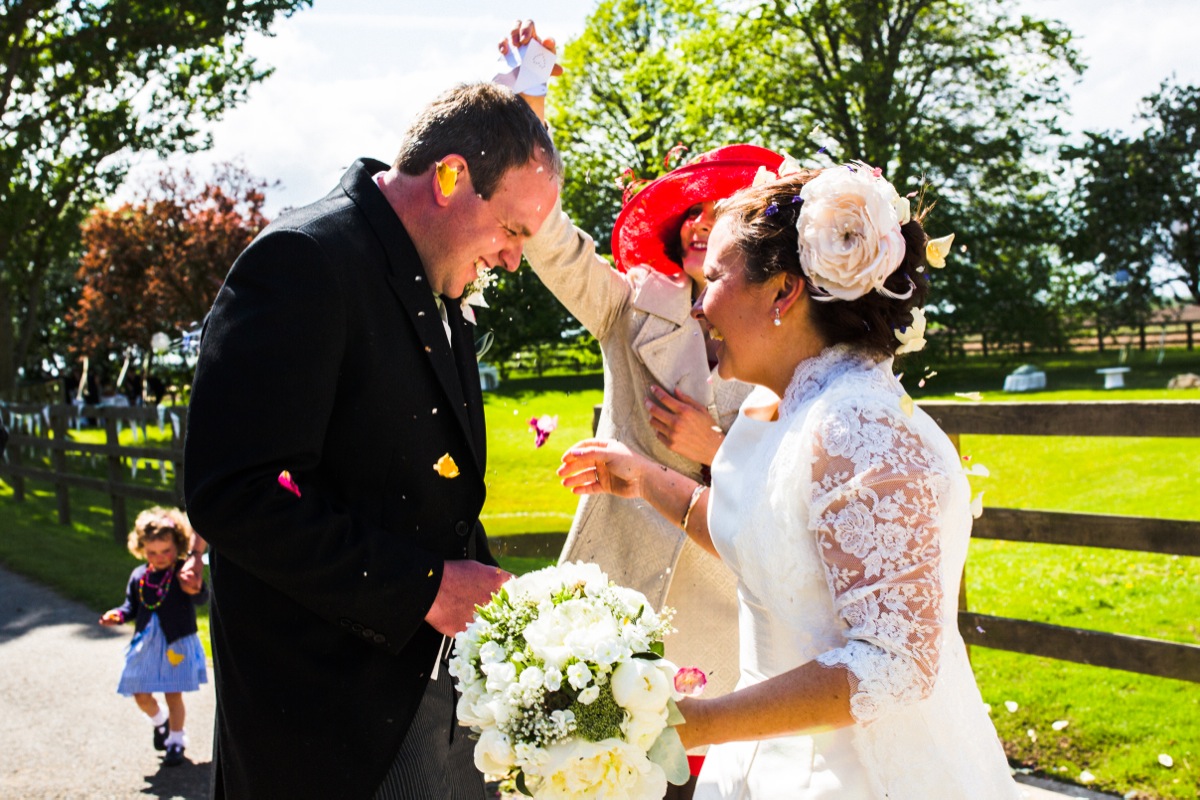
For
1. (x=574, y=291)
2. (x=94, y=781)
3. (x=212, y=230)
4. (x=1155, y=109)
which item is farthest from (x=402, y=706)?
(x=1155, y=109)

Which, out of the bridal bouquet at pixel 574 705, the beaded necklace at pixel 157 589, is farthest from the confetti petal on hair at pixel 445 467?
the beaded necklace at pixel 157 589

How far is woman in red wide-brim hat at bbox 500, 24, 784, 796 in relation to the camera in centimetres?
338

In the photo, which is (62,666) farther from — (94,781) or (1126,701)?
(1126,701)

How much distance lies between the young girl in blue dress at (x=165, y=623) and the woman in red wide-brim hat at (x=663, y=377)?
299 cm

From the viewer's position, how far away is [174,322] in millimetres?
30281

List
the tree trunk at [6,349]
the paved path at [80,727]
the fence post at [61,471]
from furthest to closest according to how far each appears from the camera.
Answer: the tree trunk at [6,349] < the fence post at [61,471] < the paved path at [80,727]

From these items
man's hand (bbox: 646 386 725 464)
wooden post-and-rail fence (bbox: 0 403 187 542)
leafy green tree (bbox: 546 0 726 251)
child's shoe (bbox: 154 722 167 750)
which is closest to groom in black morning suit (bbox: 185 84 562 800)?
man's hand (bbox: 646 386 725 464)

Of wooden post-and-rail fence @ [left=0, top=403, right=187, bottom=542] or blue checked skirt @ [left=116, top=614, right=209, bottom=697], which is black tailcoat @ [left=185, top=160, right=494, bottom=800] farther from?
wooden post-and-rail fence @ [left=0, top=403, right=187, bottom=542]

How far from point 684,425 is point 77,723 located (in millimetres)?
4422

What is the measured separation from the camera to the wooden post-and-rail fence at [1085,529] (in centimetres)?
431

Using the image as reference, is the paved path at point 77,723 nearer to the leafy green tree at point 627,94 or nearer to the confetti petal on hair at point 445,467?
the confetti petal on hair at point 445,467

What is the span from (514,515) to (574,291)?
19.5ft

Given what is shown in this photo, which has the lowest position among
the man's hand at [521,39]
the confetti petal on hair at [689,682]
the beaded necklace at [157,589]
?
the beaded necklace at [157,589]

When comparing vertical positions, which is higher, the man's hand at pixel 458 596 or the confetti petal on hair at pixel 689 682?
the man's hand at pixel 458 596
